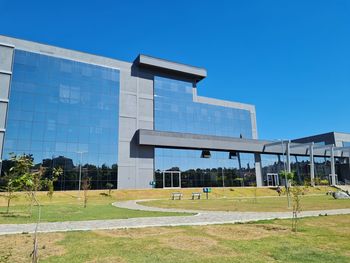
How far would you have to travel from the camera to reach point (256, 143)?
2341 inches

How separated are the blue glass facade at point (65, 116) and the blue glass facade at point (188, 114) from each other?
8.78 meters

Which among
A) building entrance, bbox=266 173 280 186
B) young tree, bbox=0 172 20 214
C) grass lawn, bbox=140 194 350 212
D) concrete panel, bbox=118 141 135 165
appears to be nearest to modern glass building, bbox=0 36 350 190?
concrete panel, bbox=118 141 135 165

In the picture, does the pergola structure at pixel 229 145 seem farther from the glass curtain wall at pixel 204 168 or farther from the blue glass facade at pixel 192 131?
the blue glass facade at pixel 192 131

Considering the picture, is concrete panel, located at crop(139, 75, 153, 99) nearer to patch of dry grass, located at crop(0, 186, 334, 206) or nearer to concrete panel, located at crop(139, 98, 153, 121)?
concrete panel, located at crop(139, 98, 153, 121)

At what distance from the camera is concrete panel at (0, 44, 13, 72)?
40.2 meters

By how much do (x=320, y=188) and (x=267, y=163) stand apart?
452 inches

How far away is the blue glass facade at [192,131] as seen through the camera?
51.0m

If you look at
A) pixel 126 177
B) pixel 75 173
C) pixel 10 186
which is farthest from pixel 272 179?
pixel 10 186

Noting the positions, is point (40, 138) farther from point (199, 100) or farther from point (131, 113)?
point (199, 100)

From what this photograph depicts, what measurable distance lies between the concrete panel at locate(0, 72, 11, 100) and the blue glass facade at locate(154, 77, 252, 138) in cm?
2400

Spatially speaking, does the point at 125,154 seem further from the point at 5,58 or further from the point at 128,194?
the point at 5,58

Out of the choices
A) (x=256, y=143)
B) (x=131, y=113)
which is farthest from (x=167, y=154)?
(x=256, y=143)

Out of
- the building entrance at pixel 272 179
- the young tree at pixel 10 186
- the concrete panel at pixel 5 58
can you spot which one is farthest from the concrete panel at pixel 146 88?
the young tree at pixel 10 186

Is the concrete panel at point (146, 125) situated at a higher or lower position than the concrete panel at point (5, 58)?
lower
